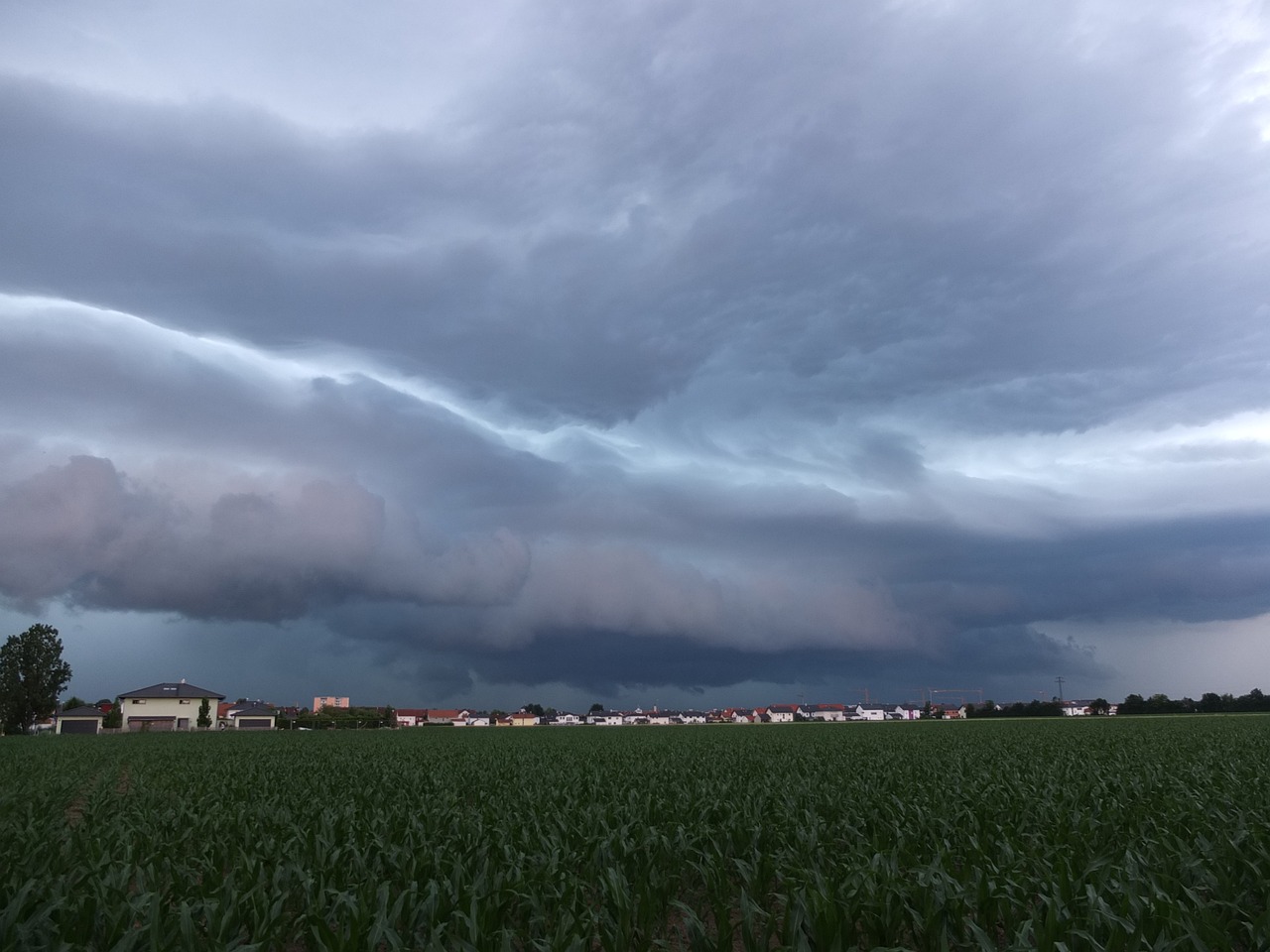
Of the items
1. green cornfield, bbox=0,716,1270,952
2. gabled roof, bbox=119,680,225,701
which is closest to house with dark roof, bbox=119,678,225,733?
gabled roof, bbox=119,680,225,701

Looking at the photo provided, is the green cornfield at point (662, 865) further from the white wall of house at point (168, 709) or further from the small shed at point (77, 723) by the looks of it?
the small shed at point (77, 723)

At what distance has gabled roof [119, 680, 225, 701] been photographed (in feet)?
420

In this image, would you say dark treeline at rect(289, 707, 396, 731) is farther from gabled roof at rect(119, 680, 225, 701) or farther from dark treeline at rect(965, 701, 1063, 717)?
dark treeline at rect(965, 701, 1063, 717)

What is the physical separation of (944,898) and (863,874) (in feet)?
3.05

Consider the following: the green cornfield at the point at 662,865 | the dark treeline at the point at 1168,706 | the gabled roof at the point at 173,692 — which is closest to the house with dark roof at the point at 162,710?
the gabled roof at the point at 173,692

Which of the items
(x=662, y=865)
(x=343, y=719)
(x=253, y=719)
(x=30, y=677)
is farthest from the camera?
(x=343, y=719)

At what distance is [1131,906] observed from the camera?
26.2 feet

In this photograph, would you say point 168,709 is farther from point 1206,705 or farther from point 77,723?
point 1206,705

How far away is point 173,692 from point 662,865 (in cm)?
14582

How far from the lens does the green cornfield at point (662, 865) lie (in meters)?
7.64

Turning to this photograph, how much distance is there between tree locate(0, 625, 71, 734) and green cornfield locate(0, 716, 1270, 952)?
373 feet

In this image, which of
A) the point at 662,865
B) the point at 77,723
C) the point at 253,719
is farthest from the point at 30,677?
the point at 662,865

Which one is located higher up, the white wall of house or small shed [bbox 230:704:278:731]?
the white wall of house

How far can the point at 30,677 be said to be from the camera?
4373 inches
